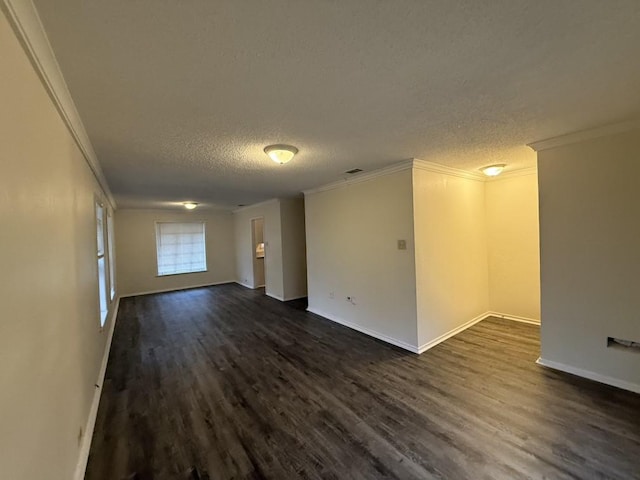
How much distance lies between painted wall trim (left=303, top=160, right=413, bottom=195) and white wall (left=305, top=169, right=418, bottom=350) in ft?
0.16

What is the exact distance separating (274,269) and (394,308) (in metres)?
3.55

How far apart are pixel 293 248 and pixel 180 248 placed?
12.4ft

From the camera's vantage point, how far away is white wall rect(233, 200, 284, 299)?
626 cm

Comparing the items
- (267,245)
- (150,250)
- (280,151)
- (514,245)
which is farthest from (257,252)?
(514,245)

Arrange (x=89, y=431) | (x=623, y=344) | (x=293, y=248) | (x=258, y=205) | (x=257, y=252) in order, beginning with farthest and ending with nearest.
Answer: (x=257, y=252) < (x=258, y=205) < (x=293, y=248) < (x=623, y=344) < (x=89, y=431)

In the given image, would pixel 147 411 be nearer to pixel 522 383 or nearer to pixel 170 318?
pixel 170 318

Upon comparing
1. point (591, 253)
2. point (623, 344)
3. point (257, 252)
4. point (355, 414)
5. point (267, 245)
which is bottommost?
point (355, 414)

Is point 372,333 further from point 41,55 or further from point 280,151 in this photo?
point 41,55

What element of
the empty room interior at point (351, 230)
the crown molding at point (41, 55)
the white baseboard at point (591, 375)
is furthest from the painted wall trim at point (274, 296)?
the crown molding at point (41, 55)

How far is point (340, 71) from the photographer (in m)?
1.47

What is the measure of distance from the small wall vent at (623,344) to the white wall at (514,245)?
167 centimetres

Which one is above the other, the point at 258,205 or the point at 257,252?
the point at 258,205

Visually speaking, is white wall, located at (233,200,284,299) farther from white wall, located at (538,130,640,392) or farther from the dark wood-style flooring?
white wall, located at (538,130,640,392)

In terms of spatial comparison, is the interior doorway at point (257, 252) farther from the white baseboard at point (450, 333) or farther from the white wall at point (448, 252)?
the white baseboard at point (450, 333)
